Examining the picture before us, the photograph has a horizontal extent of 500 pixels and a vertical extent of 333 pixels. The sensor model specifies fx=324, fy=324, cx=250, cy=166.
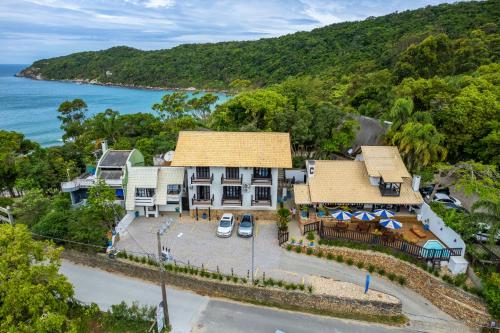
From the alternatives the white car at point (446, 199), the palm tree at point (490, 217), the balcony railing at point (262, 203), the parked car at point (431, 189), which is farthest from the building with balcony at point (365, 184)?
the palm tree at point (490, 217)

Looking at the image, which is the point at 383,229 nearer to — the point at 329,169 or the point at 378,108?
the point at 329,169

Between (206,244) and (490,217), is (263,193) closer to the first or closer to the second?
(206,244)

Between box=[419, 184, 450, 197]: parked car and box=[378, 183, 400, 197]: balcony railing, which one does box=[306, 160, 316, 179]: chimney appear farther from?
box=[419, 184, 450, 197]: parked car

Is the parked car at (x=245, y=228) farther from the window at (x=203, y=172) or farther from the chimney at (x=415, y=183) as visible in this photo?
the chimney at (x=415, y=183)

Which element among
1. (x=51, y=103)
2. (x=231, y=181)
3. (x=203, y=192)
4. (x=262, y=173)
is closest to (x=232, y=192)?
(x=231, y=181)

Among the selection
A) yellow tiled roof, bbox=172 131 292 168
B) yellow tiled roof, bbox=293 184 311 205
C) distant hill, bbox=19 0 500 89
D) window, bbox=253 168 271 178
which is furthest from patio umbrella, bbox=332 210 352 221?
distant hill, bbox=19 0 500 89

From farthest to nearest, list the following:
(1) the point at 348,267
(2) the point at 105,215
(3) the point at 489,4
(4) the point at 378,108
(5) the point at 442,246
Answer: (3) the point at 489,4 → (4) the point at 378,108 → (2) the point at 105,215 → (1) the point at 348,267 → (5) the point at 442,246

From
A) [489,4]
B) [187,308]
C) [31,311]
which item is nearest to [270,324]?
[187,308]
